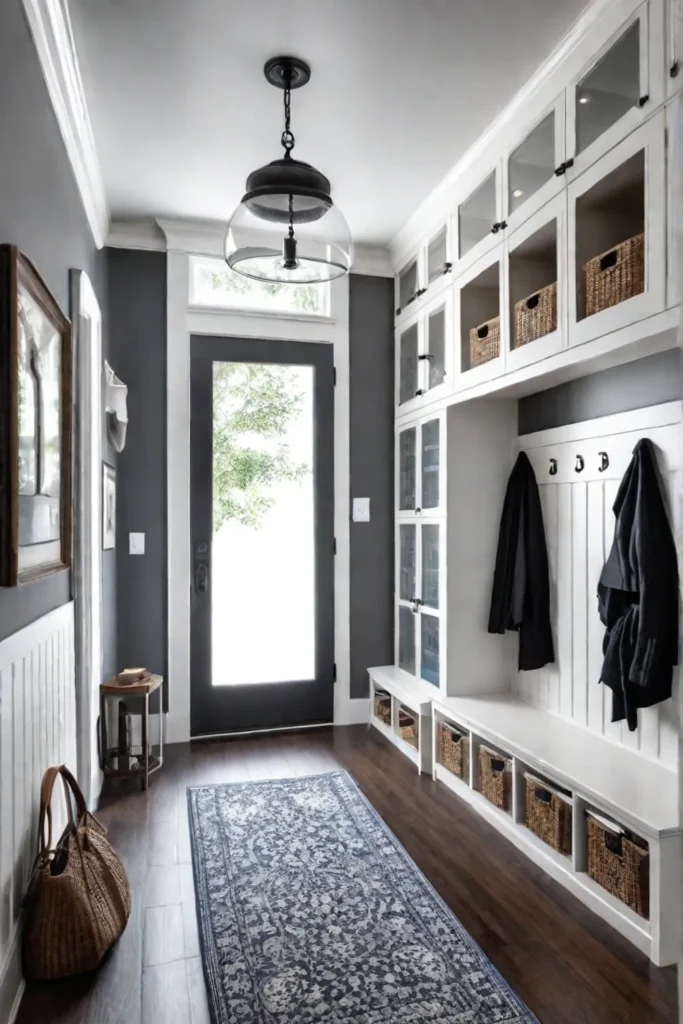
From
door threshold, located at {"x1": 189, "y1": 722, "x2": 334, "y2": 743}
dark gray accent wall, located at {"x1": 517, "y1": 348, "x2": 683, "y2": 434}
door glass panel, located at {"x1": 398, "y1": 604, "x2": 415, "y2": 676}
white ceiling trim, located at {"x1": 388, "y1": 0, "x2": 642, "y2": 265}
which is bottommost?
door threshold, located at {"x1": 189, "y1": 722, "x2": 334, "y2": 743}

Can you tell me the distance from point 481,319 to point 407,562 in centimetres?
147

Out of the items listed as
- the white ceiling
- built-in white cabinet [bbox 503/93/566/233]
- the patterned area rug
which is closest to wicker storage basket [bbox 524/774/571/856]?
the patterned area rug

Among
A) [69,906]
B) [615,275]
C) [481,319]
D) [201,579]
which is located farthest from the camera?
[201,579]

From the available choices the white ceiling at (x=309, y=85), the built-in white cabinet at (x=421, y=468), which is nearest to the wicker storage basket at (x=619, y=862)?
the built-in white cabinet at (x=421, y=468)

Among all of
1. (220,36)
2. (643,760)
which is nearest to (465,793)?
(643,760)

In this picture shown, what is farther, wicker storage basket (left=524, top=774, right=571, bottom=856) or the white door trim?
the white door trim

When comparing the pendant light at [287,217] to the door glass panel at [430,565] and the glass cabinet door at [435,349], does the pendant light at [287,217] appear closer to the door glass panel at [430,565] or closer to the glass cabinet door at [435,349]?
the glass cabinet door at [435,349]

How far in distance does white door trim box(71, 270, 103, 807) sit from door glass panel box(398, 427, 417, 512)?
1.69 metres

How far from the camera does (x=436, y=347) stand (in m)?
3.52

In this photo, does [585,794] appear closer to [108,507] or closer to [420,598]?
[420,598]

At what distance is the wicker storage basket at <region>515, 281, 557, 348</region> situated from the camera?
2.46 m

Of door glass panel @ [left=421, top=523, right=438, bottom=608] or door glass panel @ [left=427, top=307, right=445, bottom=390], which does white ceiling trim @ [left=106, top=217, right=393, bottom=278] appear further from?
door glass panel @ [left=421, top=523, right=438, bottom=608]

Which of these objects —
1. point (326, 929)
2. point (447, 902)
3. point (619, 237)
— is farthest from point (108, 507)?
point (619, 237)

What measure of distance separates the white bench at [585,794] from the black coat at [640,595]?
20 centimetres
